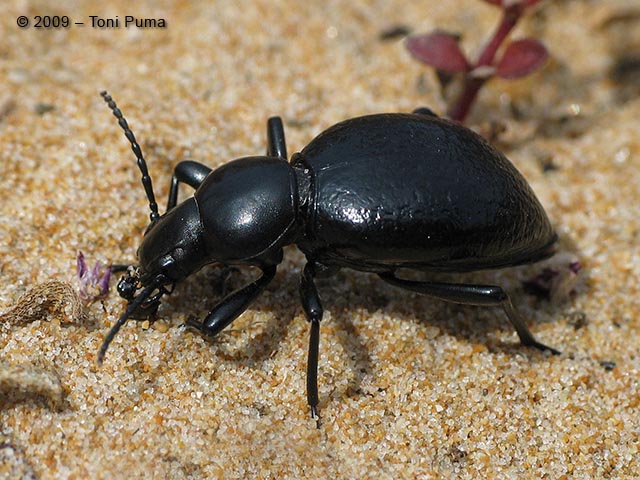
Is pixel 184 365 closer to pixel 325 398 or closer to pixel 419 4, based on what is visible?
pixel 325 398

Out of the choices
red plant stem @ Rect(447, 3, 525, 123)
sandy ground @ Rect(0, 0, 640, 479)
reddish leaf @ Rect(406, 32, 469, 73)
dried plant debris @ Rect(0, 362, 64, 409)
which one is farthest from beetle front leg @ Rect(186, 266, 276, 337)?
red plant stem @ Rect(447, 3, 525, 123)

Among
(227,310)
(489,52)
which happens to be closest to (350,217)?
(227,310)

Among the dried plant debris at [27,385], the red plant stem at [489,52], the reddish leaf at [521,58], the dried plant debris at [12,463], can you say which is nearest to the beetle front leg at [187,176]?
the dried plant debris at [27,385]

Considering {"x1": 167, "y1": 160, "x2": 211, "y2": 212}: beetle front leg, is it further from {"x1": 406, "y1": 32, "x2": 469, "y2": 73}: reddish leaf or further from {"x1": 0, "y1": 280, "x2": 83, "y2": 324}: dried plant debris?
{"x1": 406, "y1": 32, "x2": 469, "y2": 73}: reddish leaf

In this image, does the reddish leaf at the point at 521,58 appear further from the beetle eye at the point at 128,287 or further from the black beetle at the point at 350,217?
the beetle eye at the point at 128,287

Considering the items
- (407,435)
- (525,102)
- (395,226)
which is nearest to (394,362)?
(407,435)

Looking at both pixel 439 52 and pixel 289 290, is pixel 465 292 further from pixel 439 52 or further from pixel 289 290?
pixel 439 52

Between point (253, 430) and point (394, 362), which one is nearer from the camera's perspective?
point (253, 430)

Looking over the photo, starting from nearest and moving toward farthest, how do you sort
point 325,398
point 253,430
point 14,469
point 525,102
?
point 14,469
point 253,430
point 325,398
point 525,102
